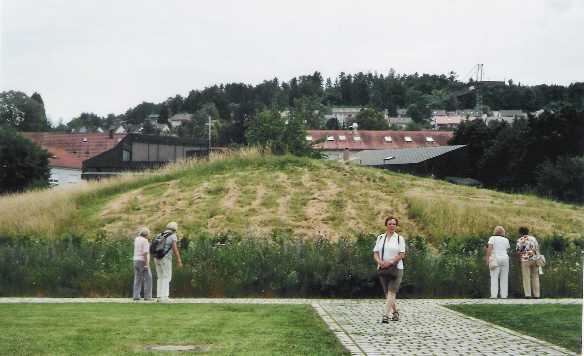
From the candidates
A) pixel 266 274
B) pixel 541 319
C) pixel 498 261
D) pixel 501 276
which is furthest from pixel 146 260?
pixel 541 319

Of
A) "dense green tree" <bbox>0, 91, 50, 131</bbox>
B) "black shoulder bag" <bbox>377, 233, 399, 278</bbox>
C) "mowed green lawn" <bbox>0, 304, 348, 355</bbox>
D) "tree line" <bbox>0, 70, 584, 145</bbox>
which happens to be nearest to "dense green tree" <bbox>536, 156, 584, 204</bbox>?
"tree line" <bbox>0, 70, 584, 145</bbox>

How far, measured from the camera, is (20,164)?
172 ft

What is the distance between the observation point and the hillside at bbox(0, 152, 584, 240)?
34.2 metres

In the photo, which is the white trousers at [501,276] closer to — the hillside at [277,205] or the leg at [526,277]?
the leg at [526,277]

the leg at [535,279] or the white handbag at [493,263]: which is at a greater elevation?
the white handbag at [493,263]

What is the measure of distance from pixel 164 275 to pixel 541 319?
8.70m

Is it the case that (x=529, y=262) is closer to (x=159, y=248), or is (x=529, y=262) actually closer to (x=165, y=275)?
(x=165, y=275)

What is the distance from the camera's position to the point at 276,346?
11.2 m

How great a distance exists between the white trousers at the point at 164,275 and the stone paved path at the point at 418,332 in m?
0.76

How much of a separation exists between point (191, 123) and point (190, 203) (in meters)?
73.6

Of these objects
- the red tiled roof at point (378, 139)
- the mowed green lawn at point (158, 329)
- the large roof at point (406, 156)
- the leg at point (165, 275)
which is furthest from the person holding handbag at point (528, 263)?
the red tiled roof at point (378, 139)

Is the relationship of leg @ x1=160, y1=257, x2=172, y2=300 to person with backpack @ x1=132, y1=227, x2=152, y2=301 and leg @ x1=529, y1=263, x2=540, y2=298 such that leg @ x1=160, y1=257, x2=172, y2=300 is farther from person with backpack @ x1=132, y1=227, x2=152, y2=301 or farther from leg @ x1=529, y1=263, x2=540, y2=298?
leg @ x1=529, y1=263, x2=540, y2=298

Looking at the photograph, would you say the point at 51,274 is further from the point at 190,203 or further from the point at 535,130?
the point at 535,130

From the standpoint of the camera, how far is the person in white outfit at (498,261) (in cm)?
2172
